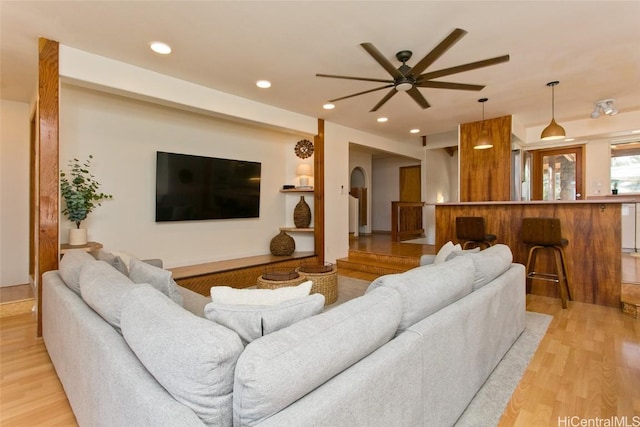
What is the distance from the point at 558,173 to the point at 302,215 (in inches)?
211

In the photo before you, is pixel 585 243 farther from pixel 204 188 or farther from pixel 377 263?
pixel 204 188

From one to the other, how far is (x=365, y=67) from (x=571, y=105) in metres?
3.49

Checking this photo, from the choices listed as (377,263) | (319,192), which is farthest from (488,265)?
(319,192)

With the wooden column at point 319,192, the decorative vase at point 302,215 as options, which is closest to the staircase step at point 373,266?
the wooden column at point 319,192

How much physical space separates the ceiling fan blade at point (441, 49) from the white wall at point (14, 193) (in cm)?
473

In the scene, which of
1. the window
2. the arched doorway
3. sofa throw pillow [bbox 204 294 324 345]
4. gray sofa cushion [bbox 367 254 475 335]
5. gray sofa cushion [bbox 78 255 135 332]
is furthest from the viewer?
the arched doorway

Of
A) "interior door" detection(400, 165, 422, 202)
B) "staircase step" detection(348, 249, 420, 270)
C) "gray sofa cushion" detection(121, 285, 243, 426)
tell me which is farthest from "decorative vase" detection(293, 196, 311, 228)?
"gray sofa cushion" detection(121, 285, 243, 426)

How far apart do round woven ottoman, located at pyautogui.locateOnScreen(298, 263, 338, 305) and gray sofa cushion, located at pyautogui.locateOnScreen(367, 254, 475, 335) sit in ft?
5.27

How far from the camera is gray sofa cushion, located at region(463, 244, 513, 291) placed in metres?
2.08

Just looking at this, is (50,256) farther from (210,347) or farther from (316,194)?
(316,194)

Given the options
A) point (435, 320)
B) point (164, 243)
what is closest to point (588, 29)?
point (435, 320)

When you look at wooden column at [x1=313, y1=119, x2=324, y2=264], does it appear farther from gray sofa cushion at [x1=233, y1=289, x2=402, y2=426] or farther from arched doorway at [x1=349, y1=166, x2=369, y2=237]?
gray sofa cushion at [x1=233, y1=289, x2=402, y2=426]

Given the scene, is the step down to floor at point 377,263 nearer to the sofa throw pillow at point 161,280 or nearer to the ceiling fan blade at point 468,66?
the ceiling fan blade at point 468,66
